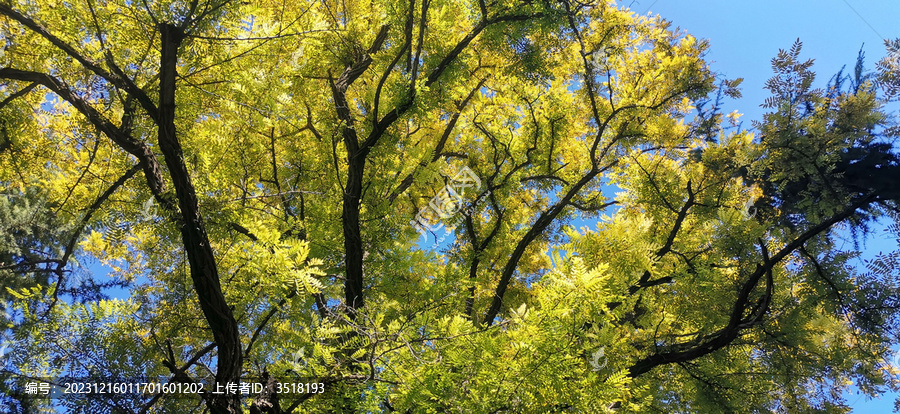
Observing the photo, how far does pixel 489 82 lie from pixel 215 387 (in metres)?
5.38

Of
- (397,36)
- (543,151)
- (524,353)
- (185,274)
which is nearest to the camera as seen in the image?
(524,353)

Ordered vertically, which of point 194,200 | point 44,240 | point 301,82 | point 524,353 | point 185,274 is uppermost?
point 44,240

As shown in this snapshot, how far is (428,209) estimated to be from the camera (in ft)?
27.1

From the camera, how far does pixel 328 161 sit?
21.2ft

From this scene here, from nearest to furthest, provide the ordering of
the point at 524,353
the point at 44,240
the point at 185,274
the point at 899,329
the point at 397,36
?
the point at 524,353 → the point at 899,329 → the point at 397,36 → the point at 185,274 → the point at 44,240

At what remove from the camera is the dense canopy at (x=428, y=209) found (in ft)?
12.5

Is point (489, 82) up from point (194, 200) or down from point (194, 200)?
up

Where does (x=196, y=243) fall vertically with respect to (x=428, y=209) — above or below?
below

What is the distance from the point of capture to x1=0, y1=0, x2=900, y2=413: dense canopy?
12.5 ft

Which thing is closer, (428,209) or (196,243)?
(196,243)

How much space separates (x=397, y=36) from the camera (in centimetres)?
549

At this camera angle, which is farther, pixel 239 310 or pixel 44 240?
pixel 44 240

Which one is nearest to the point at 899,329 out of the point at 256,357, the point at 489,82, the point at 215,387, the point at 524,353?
the point at 524,353

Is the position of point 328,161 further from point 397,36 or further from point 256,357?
point 256,357
